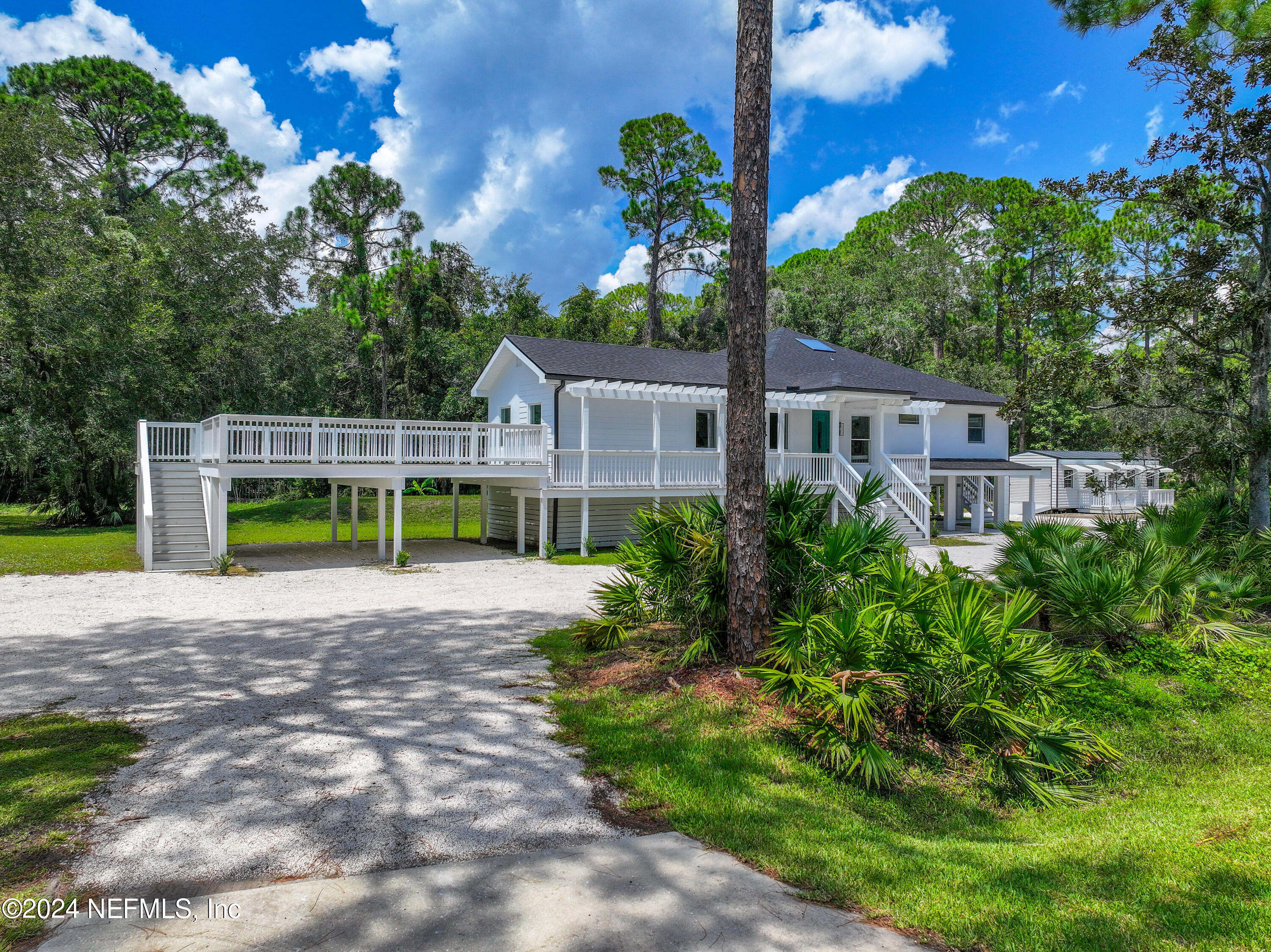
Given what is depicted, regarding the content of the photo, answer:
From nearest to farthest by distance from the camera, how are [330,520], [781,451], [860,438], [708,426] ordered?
[781,451] < [708,426] < [860,438] < [330,520]

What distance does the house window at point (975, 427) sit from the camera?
965 inches

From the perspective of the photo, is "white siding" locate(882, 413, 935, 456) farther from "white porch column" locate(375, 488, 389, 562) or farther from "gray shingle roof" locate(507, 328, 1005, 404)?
"white porch column" locate(375, 488, 389, 562)

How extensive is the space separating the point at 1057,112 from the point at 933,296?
2171cm

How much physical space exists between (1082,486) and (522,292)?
25618mm

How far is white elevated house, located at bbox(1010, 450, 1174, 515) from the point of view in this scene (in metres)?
27.9

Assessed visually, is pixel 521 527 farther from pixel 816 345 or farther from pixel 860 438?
pixel 816 345

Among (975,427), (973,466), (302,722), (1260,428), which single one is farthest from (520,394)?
(1260,428)

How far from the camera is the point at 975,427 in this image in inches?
970

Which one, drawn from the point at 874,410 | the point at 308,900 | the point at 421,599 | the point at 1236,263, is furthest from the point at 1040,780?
the point at 874,410

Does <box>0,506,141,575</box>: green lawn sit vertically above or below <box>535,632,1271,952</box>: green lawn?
above

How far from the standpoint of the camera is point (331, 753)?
16.2 ft

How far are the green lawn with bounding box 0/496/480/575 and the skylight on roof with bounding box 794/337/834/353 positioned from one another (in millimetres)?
12925

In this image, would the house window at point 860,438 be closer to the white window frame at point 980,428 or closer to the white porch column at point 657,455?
the white window frame at point 980,428

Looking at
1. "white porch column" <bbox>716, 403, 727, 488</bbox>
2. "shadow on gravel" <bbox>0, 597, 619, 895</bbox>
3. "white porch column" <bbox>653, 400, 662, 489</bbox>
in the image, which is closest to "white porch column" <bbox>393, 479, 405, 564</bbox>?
"white porch column" <bbox>653, 400, 662, 489</bbox>
